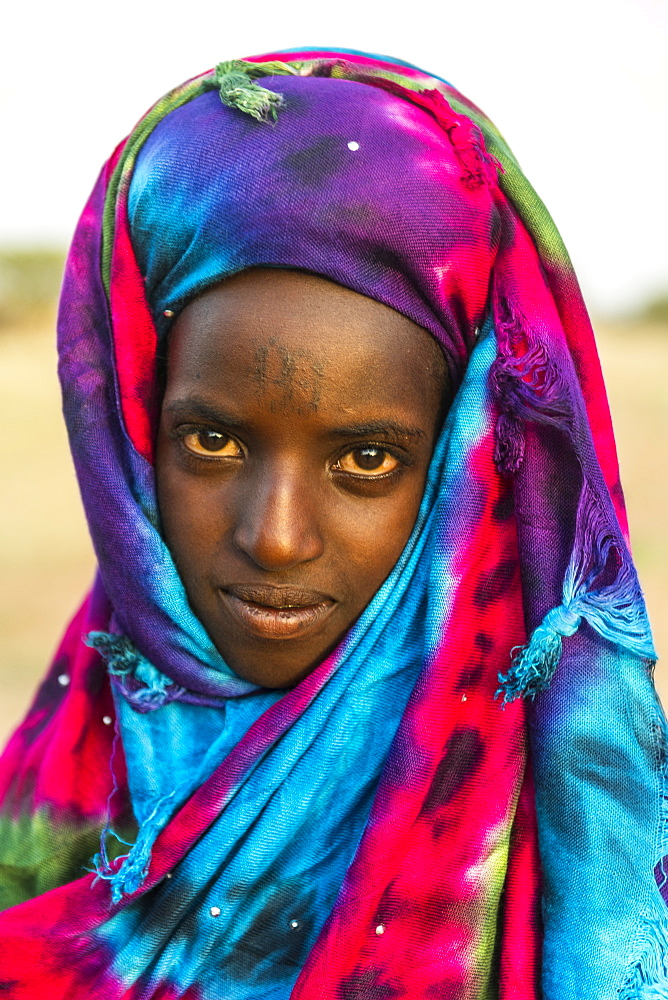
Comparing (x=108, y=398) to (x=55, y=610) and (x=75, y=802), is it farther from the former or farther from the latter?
(x=55, y=610)

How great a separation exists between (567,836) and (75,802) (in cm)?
85

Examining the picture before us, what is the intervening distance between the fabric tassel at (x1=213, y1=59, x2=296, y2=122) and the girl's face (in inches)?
9.5

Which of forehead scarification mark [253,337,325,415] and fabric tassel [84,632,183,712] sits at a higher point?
forehead scarification mark [253,337,325,415]

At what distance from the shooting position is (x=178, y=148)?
4.74ft

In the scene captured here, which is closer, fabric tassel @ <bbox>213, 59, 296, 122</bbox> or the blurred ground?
fabric tassel @ <bbox>213, 59, 296, 122</bbox>

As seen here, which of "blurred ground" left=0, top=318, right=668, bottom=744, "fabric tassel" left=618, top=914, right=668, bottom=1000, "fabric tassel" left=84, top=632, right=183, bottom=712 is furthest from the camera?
"blurred ground" left=0, top=318, right=668, bottom=744

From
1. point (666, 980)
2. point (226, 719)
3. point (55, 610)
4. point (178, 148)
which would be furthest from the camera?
point (55, 610)

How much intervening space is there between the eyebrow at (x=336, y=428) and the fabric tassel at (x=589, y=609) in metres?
0.27

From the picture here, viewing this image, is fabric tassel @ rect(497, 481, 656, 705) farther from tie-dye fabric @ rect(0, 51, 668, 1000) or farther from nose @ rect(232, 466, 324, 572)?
nose @ rect(232, 466, 324, 572)

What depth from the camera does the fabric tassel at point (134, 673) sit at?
1590mm

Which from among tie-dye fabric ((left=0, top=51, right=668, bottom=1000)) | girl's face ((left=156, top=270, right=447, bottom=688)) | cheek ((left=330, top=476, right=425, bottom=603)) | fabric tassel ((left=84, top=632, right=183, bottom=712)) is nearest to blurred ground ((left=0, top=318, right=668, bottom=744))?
fabric tassel ((left=84, top=632, right=183, bottom=712))

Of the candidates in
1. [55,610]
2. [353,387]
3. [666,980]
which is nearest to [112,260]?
[353,387]

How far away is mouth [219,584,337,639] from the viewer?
55.0 inches

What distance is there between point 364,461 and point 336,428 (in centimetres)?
7
